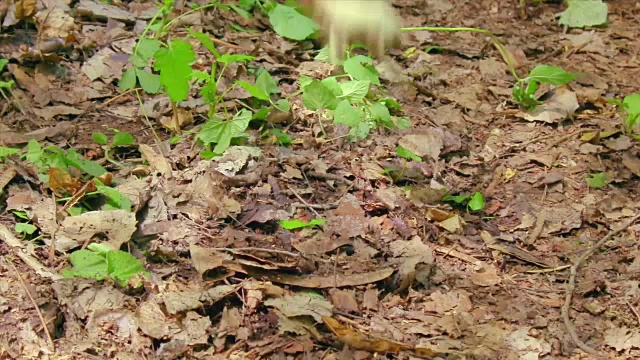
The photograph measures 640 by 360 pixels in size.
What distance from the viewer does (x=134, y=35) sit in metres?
3.74

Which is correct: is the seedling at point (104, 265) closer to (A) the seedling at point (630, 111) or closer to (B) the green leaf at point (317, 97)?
(B) the green leaf at point (317, 97)

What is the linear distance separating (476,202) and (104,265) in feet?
4.58

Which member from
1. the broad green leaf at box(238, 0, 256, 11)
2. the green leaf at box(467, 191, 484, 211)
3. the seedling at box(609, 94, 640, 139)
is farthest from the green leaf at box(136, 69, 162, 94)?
the seedling at box(609, 94, 640, 139)

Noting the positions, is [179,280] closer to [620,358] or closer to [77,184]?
[77,184]

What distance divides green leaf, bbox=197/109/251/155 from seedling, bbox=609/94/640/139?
63.0 inches

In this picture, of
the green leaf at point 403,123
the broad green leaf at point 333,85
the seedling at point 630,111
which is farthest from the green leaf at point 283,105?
the seedling at point 630,111

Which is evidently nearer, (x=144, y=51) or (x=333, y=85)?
(x=333, y=85)

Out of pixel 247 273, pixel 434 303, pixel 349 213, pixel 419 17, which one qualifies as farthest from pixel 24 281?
pixel 419 17

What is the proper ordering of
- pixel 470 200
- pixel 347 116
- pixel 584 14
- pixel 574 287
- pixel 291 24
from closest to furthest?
pixel 574 287
pixel 470 200
pixel 347 116
pixel 291 24
pixel 584 14

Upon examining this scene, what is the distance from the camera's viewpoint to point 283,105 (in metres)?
3.30

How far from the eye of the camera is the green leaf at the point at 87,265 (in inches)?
97.3

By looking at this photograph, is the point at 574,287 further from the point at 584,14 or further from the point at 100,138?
the point at 584,14

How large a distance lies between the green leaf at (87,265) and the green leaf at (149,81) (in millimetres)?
1028

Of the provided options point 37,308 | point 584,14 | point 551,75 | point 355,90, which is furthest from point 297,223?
point 584,14
